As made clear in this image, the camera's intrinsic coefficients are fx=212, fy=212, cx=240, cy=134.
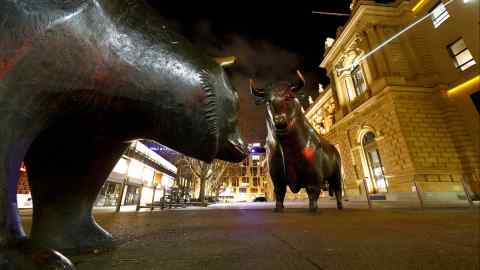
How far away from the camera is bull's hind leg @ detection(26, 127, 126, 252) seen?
89cm

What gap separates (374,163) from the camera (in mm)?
13859

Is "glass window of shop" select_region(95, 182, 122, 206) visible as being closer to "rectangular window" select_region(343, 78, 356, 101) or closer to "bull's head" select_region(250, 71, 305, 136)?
"bull's head" select_region(250, 71, 305, 136)

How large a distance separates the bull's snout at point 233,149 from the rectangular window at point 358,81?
1699 centimetres

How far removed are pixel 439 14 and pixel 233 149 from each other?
19.0 meters

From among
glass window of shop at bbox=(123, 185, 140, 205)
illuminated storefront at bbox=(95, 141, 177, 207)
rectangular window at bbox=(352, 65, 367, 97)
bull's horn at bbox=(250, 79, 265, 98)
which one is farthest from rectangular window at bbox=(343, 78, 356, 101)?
glass window of shop at bbox=(123, 185, 140, 205)

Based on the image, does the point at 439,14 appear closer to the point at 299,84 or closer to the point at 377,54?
the point at 377,54

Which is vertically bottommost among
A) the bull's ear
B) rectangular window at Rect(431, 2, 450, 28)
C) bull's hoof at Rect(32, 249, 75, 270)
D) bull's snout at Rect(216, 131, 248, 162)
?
bull's hoof at Rect(32, 249, 75, 270)

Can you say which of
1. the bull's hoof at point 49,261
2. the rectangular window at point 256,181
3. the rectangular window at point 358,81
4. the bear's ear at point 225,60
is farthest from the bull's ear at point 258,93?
the rectangular window at point 256,181

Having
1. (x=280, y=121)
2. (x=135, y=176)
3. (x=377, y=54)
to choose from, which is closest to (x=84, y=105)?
(x=280, y=121)

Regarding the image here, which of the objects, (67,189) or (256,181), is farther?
(256,181)

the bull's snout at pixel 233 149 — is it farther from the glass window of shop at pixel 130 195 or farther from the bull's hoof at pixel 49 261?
the glass window of shop at pixel 130 195

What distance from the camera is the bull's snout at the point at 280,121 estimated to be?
2.58 m

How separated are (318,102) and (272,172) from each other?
24.6m

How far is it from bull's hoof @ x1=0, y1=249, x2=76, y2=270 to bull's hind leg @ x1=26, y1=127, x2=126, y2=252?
561 millimetres
